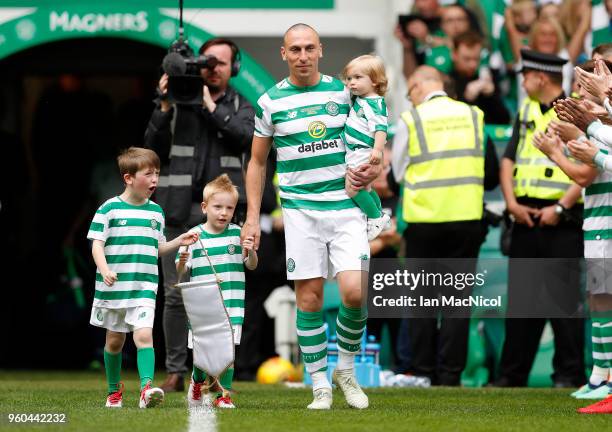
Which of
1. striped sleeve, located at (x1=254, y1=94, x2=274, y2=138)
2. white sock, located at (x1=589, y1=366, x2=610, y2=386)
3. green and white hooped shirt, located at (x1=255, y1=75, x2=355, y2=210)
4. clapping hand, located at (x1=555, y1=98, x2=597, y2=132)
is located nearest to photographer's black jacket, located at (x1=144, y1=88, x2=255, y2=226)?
striped sleeve, located at (x1=254, y1=94, x2=274, y2=138)

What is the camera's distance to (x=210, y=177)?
979 cm

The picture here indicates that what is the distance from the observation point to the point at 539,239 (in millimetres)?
10570

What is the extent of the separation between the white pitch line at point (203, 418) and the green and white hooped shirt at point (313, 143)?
3.98 feet

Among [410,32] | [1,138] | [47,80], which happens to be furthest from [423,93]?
[47,80]

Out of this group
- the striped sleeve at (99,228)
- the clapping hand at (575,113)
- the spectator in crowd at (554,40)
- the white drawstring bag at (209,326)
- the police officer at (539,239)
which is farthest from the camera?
the spectator in crowd at (554,40)

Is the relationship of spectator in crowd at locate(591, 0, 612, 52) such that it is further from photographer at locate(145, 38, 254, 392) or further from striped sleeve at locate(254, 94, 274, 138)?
striped sleeve at locate(254, 94, 274, 138)

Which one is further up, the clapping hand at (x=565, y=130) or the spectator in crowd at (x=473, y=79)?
the spectator in crowd at (x=473, y=79)

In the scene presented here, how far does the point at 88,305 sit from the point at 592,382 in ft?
20.4

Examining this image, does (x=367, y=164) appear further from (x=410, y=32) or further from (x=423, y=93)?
(x=410, y=32)

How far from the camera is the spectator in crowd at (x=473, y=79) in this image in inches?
485

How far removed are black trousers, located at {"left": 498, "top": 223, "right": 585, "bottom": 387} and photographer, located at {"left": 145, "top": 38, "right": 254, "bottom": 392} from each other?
2264 millimetres

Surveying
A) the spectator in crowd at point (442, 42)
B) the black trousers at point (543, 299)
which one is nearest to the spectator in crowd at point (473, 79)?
the spectator in crowd at point (442, 42)

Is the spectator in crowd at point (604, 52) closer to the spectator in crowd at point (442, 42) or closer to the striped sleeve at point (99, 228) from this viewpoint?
the spectator in crowd at point (442, 42)

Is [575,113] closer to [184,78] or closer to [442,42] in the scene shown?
[184,78]
